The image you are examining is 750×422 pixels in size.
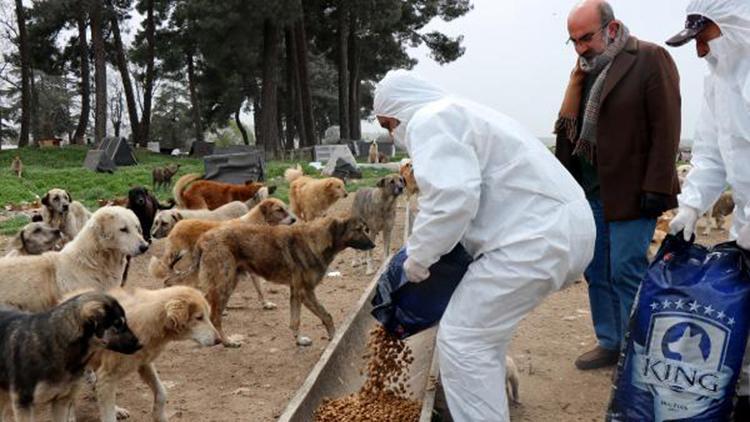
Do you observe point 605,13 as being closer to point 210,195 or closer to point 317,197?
point 317,197

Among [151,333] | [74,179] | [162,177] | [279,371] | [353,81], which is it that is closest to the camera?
[151,333]

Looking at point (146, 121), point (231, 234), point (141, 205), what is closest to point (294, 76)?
point (146, 121)

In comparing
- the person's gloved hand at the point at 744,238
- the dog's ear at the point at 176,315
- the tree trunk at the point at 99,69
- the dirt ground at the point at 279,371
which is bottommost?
the dirt ground at the point at 279,371

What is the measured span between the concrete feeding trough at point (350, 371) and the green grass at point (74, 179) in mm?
9023

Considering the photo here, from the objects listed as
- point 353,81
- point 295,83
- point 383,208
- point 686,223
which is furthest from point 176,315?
point 353,81

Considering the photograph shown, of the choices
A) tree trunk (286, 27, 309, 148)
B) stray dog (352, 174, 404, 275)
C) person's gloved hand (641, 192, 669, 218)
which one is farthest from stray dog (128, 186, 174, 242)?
tree trunk (286, 27, 309, 148)

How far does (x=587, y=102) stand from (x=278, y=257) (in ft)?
10.3

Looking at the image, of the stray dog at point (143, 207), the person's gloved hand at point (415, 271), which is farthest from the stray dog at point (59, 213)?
the person's gloved hand at point (415, 271)

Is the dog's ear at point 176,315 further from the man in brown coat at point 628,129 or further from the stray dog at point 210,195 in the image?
the stray dog at point 210,195

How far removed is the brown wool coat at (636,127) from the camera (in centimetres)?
509

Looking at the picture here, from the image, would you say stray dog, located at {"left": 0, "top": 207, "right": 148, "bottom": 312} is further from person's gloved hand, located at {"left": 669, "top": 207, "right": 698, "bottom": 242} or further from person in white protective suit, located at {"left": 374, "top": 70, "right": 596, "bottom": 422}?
person's gloved hand, located at {"left": 669, "top": 207, "right": 698, "bottom": 242}

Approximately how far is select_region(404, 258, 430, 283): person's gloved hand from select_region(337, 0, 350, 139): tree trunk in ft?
107

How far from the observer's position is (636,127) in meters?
5.16

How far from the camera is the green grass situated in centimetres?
1819
